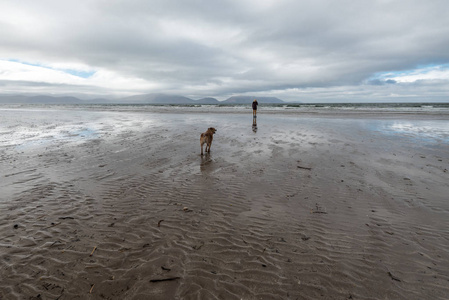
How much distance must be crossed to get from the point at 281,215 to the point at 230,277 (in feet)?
6.69

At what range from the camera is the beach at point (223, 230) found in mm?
2906

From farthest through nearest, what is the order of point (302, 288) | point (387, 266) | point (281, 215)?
point (281, 215)
point (387, 266)
point (302, 288)

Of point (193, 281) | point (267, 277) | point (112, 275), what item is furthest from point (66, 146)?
point (267, 277)

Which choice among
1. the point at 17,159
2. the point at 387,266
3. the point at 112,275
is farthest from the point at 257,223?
the point at 17,159

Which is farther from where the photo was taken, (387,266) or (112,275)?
(387,266)

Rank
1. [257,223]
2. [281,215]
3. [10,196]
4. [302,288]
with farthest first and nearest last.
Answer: [10,196], [281,215], [257,223], [302,288]

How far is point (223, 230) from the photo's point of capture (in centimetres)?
414

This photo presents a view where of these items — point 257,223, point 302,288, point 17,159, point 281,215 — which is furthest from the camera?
point 17,159

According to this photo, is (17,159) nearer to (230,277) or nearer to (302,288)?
(230,277)

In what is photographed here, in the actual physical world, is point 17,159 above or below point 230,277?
above

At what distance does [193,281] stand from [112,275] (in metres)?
1.15

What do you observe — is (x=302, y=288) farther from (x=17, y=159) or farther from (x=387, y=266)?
(x=17, y=159)

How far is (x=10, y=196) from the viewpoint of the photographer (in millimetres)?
5324

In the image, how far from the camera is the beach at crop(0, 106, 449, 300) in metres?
2.91
